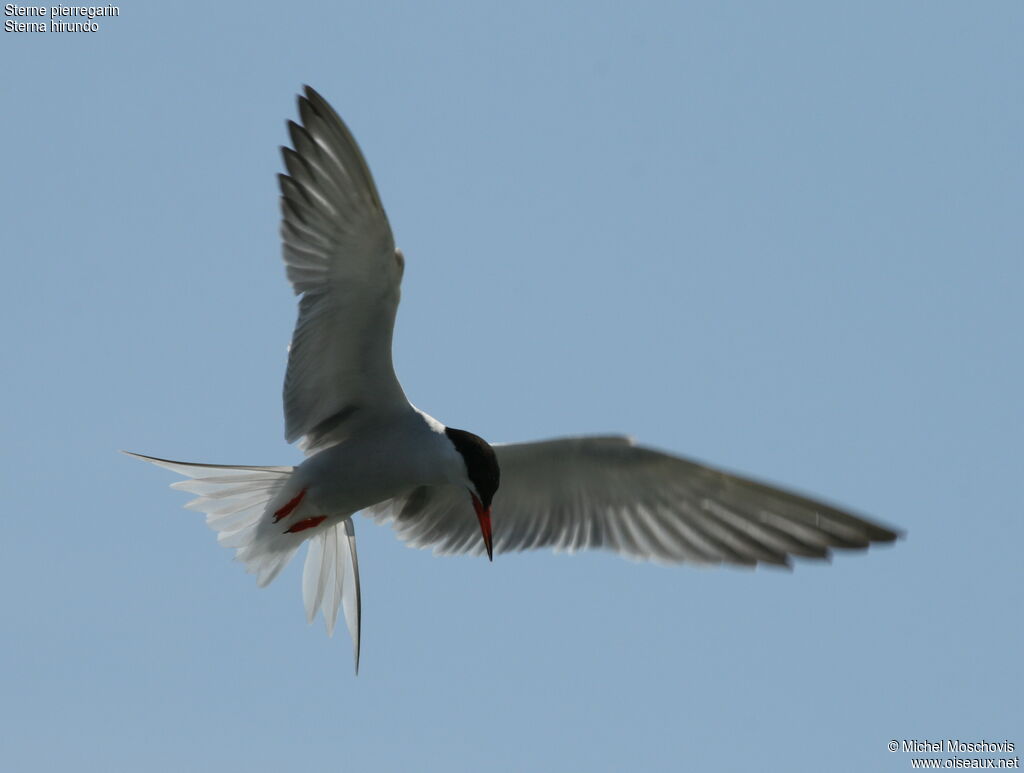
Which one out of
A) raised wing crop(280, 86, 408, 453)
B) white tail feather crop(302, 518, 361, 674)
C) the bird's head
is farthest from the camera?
white tail feather crop(302, 518, 361, 674)

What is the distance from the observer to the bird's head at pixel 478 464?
7121mm

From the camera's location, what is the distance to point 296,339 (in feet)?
23.4

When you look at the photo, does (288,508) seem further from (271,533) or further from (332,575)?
(332,575)

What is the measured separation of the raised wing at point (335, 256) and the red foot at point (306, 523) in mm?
847

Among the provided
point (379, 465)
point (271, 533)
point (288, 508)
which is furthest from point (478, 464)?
point (271, 533)

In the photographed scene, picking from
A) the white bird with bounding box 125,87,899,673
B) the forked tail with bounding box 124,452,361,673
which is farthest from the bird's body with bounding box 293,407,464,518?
the forked tail with bounding box 124,452,361,673

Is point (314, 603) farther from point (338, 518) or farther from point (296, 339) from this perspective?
point (296, 339)

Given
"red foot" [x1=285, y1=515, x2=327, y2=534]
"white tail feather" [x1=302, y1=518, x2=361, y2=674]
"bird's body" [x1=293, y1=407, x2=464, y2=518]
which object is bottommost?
"white tail feather" [x1=302, y1=518, x2=361, y2=674]

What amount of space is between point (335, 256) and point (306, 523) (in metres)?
1.70

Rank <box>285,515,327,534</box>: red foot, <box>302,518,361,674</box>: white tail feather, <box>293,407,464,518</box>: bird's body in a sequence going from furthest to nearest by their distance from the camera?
1. <box>302,518,361,674</box>: white tail feather
2. <box>285,515,327,534</box>: red foot
3. <box>293,407,464,518</box>: bird's body

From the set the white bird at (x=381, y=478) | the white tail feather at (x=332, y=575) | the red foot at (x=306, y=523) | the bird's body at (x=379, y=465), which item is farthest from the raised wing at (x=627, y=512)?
the red foot at (x=306, y=523)

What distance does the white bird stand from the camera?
6938 millimetres

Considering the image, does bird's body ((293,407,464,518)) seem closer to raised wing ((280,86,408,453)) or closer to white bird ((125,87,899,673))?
white bird ((125,87,899,673))

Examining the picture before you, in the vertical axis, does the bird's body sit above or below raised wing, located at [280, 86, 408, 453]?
below
